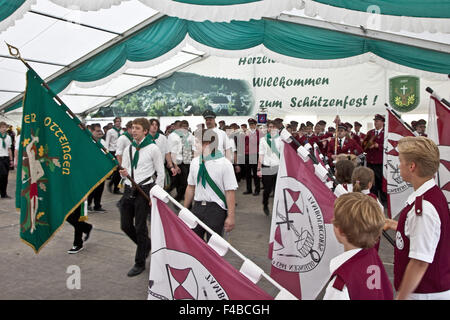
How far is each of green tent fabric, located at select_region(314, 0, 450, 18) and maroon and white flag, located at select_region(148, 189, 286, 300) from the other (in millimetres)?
3088

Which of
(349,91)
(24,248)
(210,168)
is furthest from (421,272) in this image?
(349,91)

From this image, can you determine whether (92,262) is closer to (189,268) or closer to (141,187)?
(141,187)

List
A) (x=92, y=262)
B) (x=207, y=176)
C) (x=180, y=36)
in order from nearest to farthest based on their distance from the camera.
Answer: (x=207, y=176) → (x=92, y=262) → (x=180, y=36)

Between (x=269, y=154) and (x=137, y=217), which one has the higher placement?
(x=269, y=154)

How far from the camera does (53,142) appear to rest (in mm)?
3342

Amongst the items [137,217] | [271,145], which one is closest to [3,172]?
[137,217]

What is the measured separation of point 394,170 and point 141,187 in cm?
382

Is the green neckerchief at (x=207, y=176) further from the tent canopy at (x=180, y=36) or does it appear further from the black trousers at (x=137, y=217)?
the tent canopy at (x=180, y=36)

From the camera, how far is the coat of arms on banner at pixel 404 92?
515 inches

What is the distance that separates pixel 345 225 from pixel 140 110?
1715cm

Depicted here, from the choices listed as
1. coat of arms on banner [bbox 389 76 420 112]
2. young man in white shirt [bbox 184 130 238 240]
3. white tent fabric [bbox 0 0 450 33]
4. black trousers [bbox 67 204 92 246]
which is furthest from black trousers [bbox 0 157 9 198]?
coat of arms on banner [bbox 389 76 420 112]

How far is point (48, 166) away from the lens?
337 cm
